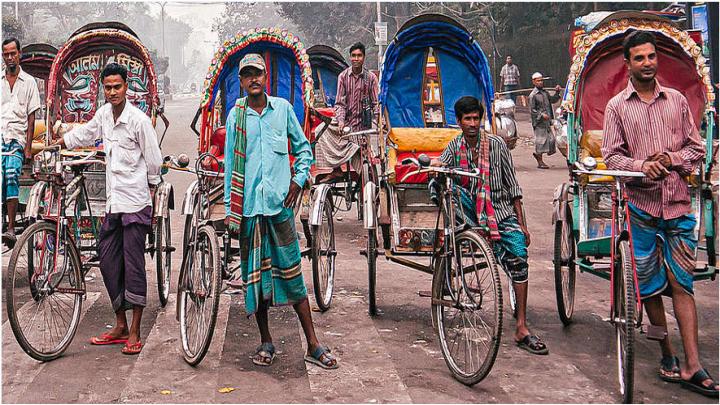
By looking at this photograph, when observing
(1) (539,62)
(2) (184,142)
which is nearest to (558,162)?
(2) (184,142)

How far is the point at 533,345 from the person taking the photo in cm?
587

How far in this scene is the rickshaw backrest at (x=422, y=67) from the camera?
8250 millimetres

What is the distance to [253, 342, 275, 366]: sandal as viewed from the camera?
18.3 feet

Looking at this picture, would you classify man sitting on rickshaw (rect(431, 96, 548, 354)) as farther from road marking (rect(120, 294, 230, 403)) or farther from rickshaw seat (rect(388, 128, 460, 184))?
road marking (rect(120, 294, 230, 403))

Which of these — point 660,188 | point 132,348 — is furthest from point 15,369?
point 660,188

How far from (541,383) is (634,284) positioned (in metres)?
0.86

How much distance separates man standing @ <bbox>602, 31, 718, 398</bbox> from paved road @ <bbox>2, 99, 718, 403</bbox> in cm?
39

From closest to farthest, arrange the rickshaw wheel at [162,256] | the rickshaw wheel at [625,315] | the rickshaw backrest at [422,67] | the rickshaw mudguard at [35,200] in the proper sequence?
the rickshaw wheel at [625,315] < the rickshaw mudguard at [35,200] < the rickshaw wheel at [162,256] < the rickshaw backrest at [422,67]

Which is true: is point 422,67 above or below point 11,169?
above

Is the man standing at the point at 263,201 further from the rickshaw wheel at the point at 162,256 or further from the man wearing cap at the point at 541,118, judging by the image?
the man wearing cap at the point at 541,118

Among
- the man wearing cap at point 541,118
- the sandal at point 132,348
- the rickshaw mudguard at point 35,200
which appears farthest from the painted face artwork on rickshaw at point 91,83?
the man wearing cap at point 541,118

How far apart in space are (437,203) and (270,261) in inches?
47.5

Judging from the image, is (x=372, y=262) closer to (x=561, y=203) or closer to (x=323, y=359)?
(x=323, y=359)

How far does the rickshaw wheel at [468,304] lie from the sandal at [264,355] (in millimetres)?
1079
